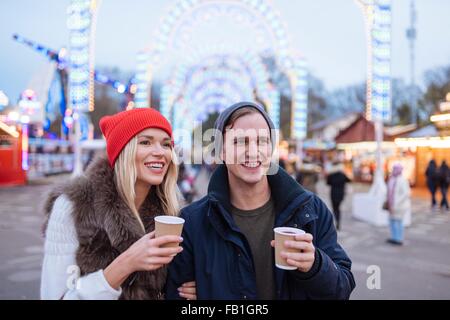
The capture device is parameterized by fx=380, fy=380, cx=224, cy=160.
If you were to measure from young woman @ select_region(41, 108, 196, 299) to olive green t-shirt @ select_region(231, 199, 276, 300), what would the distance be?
299 mm

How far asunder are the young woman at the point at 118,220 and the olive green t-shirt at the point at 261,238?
299mm

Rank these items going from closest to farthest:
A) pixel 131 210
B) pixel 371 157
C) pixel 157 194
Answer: pixel 131 210, pixel 157 194, pixel 371 157

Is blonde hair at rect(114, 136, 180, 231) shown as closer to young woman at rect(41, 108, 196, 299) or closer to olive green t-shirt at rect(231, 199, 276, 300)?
young woman at rect(41, 108, 196, 299)

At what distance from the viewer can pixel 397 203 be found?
23.3 ft

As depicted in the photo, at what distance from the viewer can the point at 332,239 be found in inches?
65.0

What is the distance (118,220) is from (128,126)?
460 millimetres

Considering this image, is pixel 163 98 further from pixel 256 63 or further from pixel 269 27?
pixel 269 27

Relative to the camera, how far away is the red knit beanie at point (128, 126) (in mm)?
1844

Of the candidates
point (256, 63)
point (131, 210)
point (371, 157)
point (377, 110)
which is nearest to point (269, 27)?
point (256, 63)

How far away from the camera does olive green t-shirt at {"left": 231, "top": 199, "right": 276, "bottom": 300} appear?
1.59 meters

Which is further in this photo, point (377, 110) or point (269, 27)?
point (269, 27)

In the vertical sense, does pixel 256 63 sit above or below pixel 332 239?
above

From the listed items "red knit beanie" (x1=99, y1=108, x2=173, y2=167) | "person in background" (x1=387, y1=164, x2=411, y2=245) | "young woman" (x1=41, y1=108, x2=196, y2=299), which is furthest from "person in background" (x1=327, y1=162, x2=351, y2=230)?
"red knit beanie" (x1=99, y1=108, x2=173, y2=167)

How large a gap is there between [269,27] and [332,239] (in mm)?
15355
